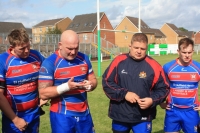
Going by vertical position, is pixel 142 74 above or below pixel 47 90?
above

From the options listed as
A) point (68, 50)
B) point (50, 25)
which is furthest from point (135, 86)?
point (50, 25)

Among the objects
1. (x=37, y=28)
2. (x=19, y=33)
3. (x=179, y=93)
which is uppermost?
(x=37, y=28)

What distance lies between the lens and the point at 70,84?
3346 mm

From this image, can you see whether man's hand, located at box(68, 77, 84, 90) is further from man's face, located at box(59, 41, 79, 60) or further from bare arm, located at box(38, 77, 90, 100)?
man's face, located at box(59, 41, 79, 60)

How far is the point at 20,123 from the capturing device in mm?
3555

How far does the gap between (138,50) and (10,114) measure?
1.98m

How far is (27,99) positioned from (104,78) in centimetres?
119

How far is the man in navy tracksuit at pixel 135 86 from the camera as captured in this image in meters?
3.84

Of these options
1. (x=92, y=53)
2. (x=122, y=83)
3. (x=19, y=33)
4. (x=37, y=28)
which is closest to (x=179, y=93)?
(x=122, y=83)

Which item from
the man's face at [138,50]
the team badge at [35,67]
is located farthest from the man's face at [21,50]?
the man's face at [138,50]

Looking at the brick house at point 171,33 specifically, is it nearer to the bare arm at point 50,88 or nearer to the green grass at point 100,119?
the green grass at point 100,119

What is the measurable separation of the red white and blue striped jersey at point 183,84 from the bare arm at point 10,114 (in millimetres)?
2556

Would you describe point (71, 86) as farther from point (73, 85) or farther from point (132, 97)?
point (132, 97)

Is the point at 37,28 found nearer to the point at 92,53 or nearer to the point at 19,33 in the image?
the point at 92,53
